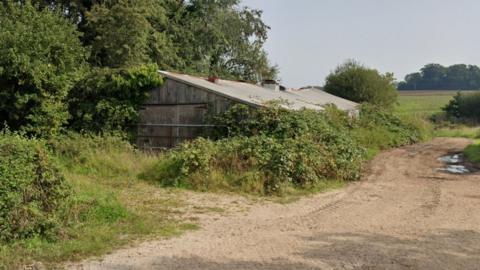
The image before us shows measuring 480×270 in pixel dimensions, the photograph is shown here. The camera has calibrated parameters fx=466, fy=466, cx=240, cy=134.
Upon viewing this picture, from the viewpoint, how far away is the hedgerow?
12.7 metres

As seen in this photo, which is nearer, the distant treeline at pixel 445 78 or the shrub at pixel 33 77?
the shrub at pixel 33 77

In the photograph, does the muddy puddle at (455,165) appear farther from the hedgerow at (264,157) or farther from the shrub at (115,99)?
the shrub at (115,99)

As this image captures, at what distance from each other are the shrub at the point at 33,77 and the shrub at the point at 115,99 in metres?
0.88

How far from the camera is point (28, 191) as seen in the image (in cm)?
731

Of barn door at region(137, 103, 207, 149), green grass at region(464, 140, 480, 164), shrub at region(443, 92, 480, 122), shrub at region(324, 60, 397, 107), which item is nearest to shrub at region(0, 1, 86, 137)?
barn door at region(137, 103, 207, 149)

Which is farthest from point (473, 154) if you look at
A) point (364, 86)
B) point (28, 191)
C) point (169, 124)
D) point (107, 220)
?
point (364, 86)

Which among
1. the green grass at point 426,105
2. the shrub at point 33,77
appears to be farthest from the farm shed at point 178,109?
the green grass at point 426,105

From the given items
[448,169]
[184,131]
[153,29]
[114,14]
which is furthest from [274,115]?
[153,29]

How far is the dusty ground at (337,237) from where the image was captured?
643 centimetres

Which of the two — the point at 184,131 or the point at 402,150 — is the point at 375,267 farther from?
the point at 402,150

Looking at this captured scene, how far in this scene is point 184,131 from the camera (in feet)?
64.5

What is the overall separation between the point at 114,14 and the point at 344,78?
26207 millimetres

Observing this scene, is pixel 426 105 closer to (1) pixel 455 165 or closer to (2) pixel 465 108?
(2) pixel 465 108

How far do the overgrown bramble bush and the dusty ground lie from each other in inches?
56.4
